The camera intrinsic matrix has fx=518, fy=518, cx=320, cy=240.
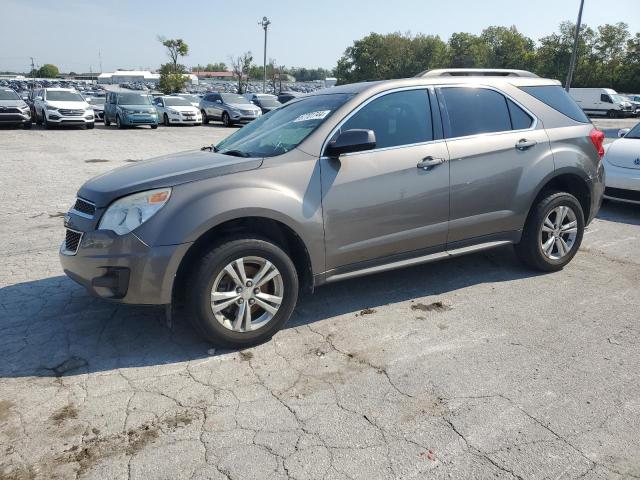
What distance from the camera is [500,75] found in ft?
16.2

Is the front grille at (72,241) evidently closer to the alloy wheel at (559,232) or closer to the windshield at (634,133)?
the alloy wheel at (559,232)

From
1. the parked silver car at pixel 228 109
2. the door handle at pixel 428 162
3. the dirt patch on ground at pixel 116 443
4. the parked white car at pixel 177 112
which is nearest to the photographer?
the dirt patch on ground at pixel 116 443

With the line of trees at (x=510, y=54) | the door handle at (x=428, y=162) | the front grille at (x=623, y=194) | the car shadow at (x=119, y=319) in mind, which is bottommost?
the car shadow at (x=119, y=319)

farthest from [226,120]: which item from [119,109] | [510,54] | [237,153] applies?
[510,54]

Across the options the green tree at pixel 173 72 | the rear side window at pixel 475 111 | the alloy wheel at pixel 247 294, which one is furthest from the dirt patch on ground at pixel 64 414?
the green tree at pixel 173 72

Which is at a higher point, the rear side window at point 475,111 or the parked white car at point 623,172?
the rear side window at point 475,111

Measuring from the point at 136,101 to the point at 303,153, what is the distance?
21.5m

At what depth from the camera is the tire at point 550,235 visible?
4.79 metres

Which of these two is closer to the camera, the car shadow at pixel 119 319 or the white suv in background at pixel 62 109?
the car shadow at pixel 119 319

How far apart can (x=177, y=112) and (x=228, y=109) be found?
2.44 meters

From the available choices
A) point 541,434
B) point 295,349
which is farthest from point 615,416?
point 295,349

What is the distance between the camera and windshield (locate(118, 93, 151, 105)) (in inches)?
894

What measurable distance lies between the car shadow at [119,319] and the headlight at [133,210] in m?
0.87

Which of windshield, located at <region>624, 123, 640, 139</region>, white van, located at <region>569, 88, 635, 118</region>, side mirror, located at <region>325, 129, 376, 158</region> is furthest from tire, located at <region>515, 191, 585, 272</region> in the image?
white van, located at <region>569, 88, 635, 118</region>
